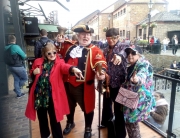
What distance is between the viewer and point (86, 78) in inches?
81.0

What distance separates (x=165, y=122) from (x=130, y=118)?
265cm

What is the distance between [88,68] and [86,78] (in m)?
0.13

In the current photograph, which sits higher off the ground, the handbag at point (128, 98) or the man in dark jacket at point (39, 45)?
the man in dark jacket at point (39, 45)

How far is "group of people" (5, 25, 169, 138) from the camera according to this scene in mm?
1794

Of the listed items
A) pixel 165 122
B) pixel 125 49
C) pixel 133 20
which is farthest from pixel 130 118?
pixel 133 20

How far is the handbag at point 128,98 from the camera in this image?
5.75 ft

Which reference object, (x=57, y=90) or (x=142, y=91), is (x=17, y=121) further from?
(x=142, y=91)

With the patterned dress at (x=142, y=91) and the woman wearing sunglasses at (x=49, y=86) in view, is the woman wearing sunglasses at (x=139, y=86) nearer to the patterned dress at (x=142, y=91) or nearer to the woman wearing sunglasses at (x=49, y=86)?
the patterned dress at (x=142, y=91)

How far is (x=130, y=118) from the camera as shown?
184 cm

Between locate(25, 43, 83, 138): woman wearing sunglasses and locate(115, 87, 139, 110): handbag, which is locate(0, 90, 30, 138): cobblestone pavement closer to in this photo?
locate(25, 43, 83, 138): woman wearing sunglasses

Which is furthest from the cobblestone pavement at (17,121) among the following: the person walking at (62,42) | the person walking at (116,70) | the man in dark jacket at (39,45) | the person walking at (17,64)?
the person walking at (116,70)

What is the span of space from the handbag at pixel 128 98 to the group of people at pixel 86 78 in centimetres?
5

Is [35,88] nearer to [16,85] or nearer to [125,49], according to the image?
[125,49]

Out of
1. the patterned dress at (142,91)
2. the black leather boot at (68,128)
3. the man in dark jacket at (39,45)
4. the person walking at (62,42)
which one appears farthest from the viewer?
the man in dark jacket at (39,45)
